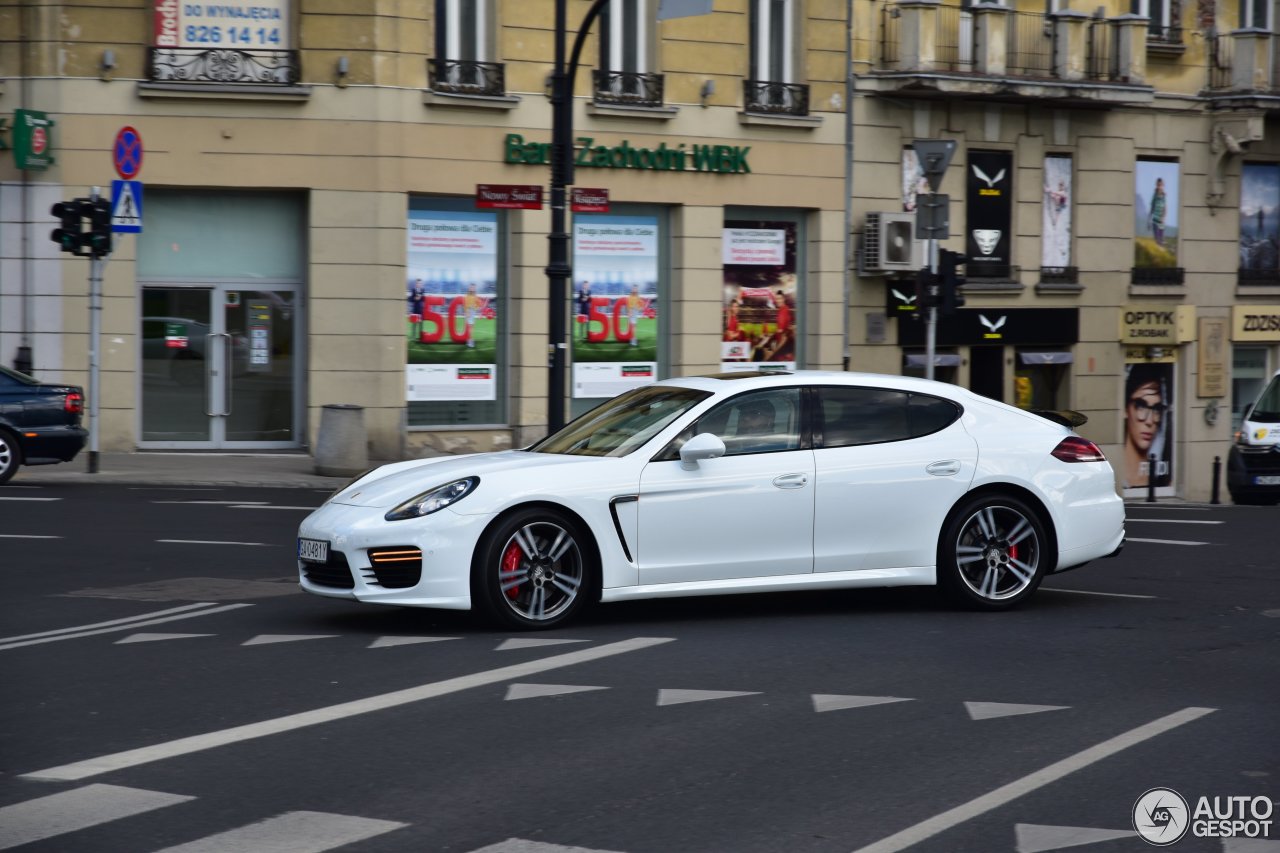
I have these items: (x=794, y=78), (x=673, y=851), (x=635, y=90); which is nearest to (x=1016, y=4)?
(x=794, y=78)

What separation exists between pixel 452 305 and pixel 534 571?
16.4 meters

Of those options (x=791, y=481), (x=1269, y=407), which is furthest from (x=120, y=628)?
(x=1269, y=407)

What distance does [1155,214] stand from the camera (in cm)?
3131

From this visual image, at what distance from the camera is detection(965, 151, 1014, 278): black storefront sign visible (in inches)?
1164

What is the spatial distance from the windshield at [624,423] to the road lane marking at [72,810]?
4181 mm

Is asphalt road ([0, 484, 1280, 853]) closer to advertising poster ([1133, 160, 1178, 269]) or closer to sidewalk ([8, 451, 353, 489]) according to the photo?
sidewalk ([8, 451, 353, 489])

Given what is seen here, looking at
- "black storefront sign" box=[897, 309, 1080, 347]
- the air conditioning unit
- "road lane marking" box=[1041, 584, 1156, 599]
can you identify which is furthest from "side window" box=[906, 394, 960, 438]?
"black storefront sign" box=[897, 309, 1080, 347]

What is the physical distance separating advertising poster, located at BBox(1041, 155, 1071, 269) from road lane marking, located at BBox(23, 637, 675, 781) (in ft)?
73.9

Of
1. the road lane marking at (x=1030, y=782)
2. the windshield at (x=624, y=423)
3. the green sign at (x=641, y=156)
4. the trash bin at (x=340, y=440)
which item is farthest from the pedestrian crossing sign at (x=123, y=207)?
the road lane marking at (x=1030, y=782)

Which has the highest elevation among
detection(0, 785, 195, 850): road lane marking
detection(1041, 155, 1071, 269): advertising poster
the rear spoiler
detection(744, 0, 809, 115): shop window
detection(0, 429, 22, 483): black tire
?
detection(744, 0, 809, 115): shop window

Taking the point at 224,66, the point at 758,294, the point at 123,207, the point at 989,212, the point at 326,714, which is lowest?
the point at 326,714

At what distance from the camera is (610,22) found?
26.2 metres

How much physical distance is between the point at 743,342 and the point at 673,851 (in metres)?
22.7

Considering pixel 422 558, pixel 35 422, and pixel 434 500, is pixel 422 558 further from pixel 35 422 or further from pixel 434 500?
pixel 35 422
